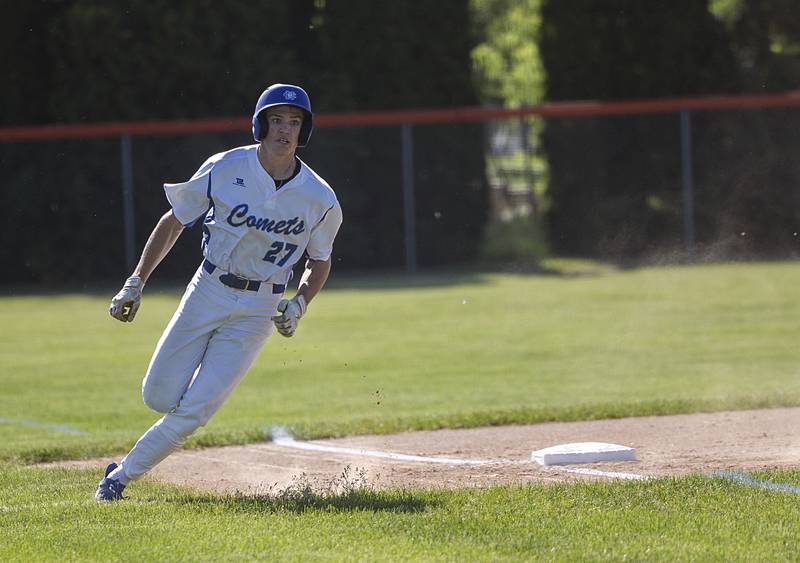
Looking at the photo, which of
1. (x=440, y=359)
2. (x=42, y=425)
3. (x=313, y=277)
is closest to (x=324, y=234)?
(x=313, y=277)

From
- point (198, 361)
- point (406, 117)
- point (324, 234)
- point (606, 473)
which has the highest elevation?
point (406, 117)

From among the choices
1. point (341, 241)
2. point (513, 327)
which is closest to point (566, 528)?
point (513, 327)

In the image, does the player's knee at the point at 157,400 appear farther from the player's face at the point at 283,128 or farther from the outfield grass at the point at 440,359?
the outfield grass at the point at 440,359

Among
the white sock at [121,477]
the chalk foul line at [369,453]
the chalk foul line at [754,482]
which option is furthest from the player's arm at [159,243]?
the chalk foul line at [754,482]

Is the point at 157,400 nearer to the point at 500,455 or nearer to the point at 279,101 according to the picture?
the point at 279,101

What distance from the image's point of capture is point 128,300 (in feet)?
19.9

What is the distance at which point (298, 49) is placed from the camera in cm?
2408

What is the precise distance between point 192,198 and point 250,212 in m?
0.32

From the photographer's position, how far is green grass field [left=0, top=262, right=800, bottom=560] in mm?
5148

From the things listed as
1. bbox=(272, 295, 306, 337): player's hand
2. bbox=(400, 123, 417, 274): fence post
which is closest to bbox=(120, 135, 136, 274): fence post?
bbox=(400, 123, 417, 274): fence post

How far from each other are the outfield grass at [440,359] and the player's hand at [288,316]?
2.58 m

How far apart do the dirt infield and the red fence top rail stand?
41.5 feet

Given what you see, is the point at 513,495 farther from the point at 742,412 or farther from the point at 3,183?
the point at 3,183

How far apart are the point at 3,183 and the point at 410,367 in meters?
10.7
